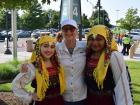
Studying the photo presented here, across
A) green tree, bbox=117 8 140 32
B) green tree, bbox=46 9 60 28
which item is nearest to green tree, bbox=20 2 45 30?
green tree, bbox=46 9 60 28

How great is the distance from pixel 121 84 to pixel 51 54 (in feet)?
2.90

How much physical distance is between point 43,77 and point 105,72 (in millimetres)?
720

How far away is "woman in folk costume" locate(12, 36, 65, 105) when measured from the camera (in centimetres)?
491

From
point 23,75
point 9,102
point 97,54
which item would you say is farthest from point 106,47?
point 9,102

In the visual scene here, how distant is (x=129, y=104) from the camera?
4832 mm

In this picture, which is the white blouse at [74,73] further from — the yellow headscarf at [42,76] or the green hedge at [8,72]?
the green hedge at [8,72]

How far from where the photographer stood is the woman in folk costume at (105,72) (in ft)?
15.7

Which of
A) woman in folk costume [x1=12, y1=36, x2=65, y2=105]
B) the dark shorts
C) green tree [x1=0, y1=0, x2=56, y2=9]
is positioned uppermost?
green tree [x1=0, y1=0, x2=56, y2=9]

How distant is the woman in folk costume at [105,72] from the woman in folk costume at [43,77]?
0.36 m

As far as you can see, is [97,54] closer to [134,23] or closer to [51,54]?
[51,54]

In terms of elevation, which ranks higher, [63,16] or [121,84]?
[63,16]

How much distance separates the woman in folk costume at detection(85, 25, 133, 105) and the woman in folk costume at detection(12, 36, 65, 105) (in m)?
0.36

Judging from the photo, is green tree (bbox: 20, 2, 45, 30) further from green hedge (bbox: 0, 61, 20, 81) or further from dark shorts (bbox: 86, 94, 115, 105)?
dark shorts (bbox: 86, 94, 115, 105)

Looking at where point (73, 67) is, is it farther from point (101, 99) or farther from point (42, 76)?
point (101, 99)
